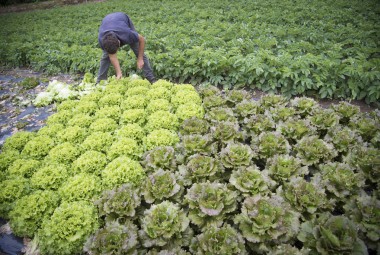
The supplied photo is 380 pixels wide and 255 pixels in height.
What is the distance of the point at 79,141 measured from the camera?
5133 millimetres

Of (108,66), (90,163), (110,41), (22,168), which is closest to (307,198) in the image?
(90,163)

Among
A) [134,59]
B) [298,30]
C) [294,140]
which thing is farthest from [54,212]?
[298,30]

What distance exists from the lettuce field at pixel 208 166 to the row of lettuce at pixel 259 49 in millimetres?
79

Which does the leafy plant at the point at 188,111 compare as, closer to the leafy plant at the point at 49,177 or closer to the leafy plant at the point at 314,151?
the leafy plant at the point at 314,151

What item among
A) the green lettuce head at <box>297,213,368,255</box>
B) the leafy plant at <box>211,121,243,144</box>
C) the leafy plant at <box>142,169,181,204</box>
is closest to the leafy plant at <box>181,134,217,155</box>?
the leafy plant at <box>211,121,243,144</box>

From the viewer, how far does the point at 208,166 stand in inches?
Answer: 154

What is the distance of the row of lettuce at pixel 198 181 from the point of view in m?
3.06

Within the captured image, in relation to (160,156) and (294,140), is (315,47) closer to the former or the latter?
(294,140)

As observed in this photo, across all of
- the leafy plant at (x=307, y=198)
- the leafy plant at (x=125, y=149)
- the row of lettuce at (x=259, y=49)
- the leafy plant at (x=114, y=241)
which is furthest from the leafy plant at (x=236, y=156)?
the row of lettuce at (x=259, y=49)

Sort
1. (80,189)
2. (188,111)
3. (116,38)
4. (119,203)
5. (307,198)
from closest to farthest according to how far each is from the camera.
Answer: (307,198) → (119,203) → (80,189) → (188,111) → (116,38)

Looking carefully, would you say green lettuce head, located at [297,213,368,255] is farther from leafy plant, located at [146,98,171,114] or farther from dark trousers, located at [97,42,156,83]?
dark trousers, located at [97,42,156,83]

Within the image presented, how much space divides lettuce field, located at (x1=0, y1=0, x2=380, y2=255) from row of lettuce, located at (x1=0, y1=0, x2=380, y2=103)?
79 mm

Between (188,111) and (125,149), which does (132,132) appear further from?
(188,111)

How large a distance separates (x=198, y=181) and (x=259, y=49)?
6.57 metres
